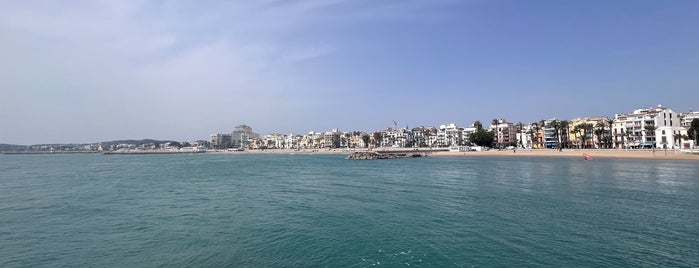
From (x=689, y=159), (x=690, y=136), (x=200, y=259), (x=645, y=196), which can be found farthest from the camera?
(x=690, y=136)

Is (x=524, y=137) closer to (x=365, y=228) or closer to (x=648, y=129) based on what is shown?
(x=648, y=129)

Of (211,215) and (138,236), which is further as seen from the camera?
(211,215)

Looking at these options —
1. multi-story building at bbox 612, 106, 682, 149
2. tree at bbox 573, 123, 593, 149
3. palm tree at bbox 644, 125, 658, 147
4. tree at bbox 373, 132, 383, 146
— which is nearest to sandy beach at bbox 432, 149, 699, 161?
multi-story building at bbox 612, 106, 682, 149

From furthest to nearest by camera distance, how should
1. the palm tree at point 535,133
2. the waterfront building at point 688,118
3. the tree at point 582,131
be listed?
the palm tree at point 535,133 < the tree at point 582,131 < the waterfront building at point 688,118

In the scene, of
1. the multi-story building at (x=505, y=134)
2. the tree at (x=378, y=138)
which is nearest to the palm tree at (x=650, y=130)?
the multi-story building at (x=505, y=134)

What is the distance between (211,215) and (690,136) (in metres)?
95.3

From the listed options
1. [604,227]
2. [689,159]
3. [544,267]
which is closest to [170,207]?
[544,267]

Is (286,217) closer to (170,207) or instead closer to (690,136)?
(170,207)

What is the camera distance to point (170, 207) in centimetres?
2522

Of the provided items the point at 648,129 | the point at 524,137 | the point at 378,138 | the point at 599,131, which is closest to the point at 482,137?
the point at 524,137

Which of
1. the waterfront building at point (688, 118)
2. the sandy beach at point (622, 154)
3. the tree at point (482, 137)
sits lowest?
the sandy beach at point (622, 154)

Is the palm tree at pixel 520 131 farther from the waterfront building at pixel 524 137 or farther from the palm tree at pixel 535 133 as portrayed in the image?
the palm tree at pixel 535 133

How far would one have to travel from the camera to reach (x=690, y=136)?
3086 inches

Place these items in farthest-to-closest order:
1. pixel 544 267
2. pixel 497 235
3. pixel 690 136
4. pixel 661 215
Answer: pixel 690 136 < pixel 661 215 < pixel 497 235 < pixel 544 267
